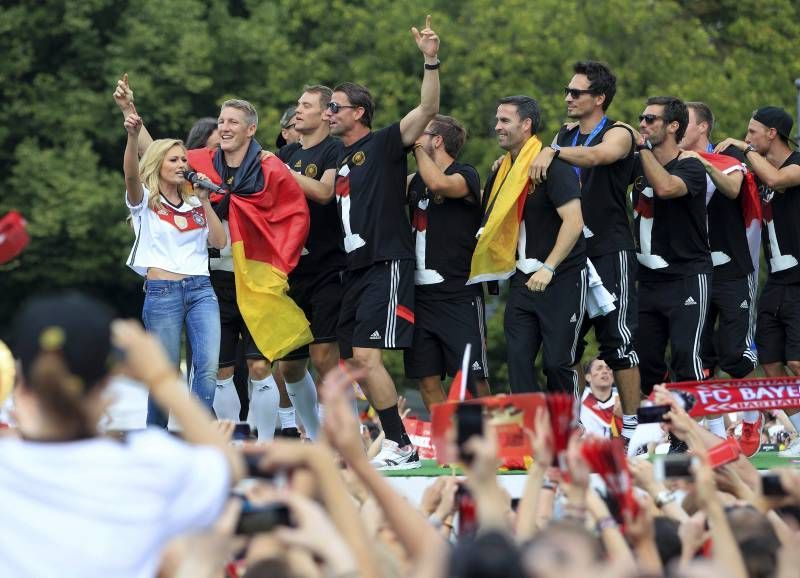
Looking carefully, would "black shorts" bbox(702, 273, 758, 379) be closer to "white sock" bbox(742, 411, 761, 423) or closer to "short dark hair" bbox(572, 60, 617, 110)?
"white sock" bbox(742, 411, 761, 423)

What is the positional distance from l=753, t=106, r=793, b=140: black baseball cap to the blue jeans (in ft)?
13.9

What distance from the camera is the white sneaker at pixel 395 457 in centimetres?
1031

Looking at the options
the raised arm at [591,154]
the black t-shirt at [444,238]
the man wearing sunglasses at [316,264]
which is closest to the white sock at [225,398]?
the man wearing sunglasses at [316,264]

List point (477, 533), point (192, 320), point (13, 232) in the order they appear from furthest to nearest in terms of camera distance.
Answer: point (192, 320) < point (13, 232) < point (477, 533)

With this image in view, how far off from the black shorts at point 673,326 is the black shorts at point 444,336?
1221mm

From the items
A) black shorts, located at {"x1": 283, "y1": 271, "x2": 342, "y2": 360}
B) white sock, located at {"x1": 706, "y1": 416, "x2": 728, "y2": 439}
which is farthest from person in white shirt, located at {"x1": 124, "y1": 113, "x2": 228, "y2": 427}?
white sock, located at {"x1": 706, "y1": 416, "x2": 728, "y2": 439}

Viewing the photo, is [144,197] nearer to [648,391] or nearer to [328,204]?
[328,204]

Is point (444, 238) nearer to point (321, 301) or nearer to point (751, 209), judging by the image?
point (321, 301)

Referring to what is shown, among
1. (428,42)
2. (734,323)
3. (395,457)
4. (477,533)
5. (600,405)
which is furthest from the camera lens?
A: (600,405)

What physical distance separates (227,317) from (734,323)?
3637 mm

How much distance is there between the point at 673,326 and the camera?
11.1 meters

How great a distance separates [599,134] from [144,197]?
3.03 metres

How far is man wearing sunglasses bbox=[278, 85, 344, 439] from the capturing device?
11.2m

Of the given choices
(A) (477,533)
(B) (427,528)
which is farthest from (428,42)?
(B) (427,528)
